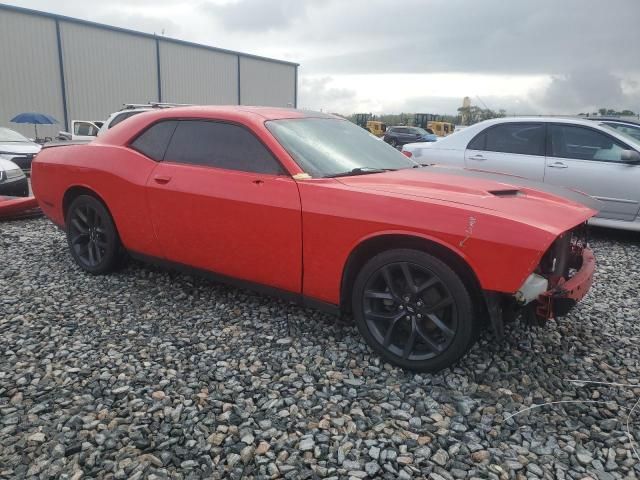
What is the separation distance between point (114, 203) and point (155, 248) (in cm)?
55

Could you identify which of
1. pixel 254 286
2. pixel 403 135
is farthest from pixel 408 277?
pixel 403 135

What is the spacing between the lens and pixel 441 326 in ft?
8.66

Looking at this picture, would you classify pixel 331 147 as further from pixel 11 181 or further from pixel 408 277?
pixel 11 181

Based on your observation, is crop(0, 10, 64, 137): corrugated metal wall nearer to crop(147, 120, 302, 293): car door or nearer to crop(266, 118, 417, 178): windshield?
crop(147, 120, 302, 293): car door

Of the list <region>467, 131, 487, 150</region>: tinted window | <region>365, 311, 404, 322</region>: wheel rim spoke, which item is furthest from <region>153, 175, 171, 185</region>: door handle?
<region>467, 131, 487, 150</region>: tinted window

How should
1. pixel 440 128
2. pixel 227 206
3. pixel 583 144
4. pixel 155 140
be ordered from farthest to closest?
pixel 440 128 → pixel 583 144 → pixel 155 140 → pixel 227 206

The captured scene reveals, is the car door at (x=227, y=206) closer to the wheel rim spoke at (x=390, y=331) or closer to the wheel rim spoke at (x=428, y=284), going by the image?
the wheel rim spoke at (x=390, y=331)

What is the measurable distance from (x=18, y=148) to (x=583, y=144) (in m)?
11.0

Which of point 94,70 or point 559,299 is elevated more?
point 94,70

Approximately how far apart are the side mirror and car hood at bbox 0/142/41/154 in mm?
11122

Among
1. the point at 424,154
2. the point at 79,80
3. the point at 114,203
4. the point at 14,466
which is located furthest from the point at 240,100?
the point at 14,466

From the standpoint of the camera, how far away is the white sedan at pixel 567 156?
18.1ft

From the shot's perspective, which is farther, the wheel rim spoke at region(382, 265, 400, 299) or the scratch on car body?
the wheel rim spoke at region(382, 265, 400, 299)

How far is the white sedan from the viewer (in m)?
5.52
